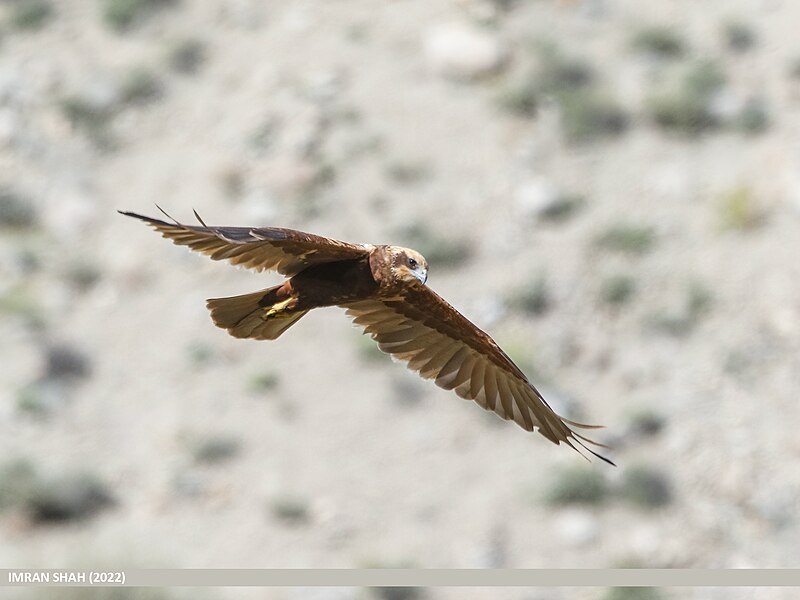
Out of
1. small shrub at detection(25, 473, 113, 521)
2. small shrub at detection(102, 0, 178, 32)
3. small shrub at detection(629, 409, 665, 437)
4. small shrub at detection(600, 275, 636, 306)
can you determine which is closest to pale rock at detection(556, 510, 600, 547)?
small shrub at detection(629, 409, 665, 437)

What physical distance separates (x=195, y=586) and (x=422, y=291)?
8922 millimetres

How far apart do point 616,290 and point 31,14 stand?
10814mm

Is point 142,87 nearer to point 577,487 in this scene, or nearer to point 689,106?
point 689,106

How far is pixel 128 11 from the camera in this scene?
939 inches

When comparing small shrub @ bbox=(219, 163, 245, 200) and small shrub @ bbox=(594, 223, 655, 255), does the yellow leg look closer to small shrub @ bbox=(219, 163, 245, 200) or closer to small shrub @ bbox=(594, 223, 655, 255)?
small shrub @ bbox=(594, 223, 655, 255)

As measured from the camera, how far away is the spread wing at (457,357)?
909cm

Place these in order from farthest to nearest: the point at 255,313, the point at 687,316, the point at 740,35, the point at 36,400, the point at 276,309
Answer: the point at 740,35, the point at 687,316, the point at 36,400, the point at 255,313, the point at 276,309

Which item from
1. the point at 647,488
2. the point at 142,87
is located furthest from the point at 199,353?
the point at 647,488

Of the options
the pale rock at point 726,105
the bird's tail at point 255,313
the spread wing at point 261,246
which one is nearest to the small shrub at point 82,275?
the pale rock at point 726,105

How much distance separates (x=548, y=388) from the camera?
1908 centimetres

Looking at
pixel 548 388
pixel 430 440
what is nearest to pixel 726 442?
pixel 548 388

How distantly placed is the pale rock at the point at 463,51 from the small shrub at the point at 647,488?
290 inches

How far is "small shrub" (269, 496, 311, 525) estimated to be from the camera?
59.0ft

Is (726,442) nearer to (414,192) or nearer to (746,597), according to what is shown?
(746,597)
